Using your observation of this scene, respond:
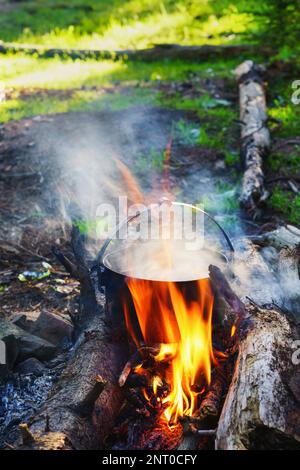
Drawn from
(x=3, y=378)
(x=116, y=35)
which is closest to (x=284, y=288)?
(x=3, y=378)

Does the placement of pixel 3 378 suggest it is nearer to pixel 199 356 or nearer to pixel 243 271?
pixel 199 356

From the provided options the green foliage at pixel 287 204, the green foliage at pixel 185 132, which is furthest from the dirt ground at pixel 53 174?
the green foliage at pixel 287 204

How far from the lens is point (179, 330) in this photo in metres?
3.23

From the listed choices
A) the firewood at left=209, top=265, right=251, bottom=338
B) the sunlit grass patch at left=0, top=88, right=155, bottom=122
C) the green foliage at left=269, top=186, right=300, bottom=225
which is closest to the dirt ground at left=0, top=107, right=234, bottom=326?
the sunlit grass patch at left=0, top=88, right=155, bottom=122

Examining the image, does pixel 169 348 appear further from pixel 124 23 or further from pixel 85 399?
pixel 124 23

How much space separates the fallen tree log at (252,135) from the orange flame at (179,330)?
2625mm

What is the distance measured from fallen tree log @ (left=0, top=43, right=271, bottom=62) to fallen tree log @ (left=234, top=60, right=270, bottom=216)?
1940 millimetres

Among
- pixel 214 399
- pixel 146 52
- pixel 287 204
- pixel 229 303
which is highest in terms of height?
pixel 146 52

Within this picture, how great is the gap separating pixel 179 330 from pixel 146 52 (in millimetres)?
9532

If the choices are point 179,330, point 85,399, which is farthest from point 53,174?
point 85,399

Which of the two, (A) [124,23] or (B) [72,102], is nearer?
(B) [72,102]

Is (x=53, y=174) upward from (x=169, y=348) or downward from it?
upward

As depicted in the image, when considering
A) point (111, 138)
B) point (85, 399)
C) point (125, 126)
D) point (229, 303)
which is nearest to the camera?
point (85, 399)

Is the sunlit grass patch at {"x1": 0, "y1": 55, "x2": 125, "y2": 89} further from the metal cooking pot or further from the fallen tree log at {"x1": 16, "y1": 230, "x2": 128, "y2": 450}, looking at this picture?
the fallen tree log at {"x1": 16, "y1": 230, "x2": 128, "y2": 450}
